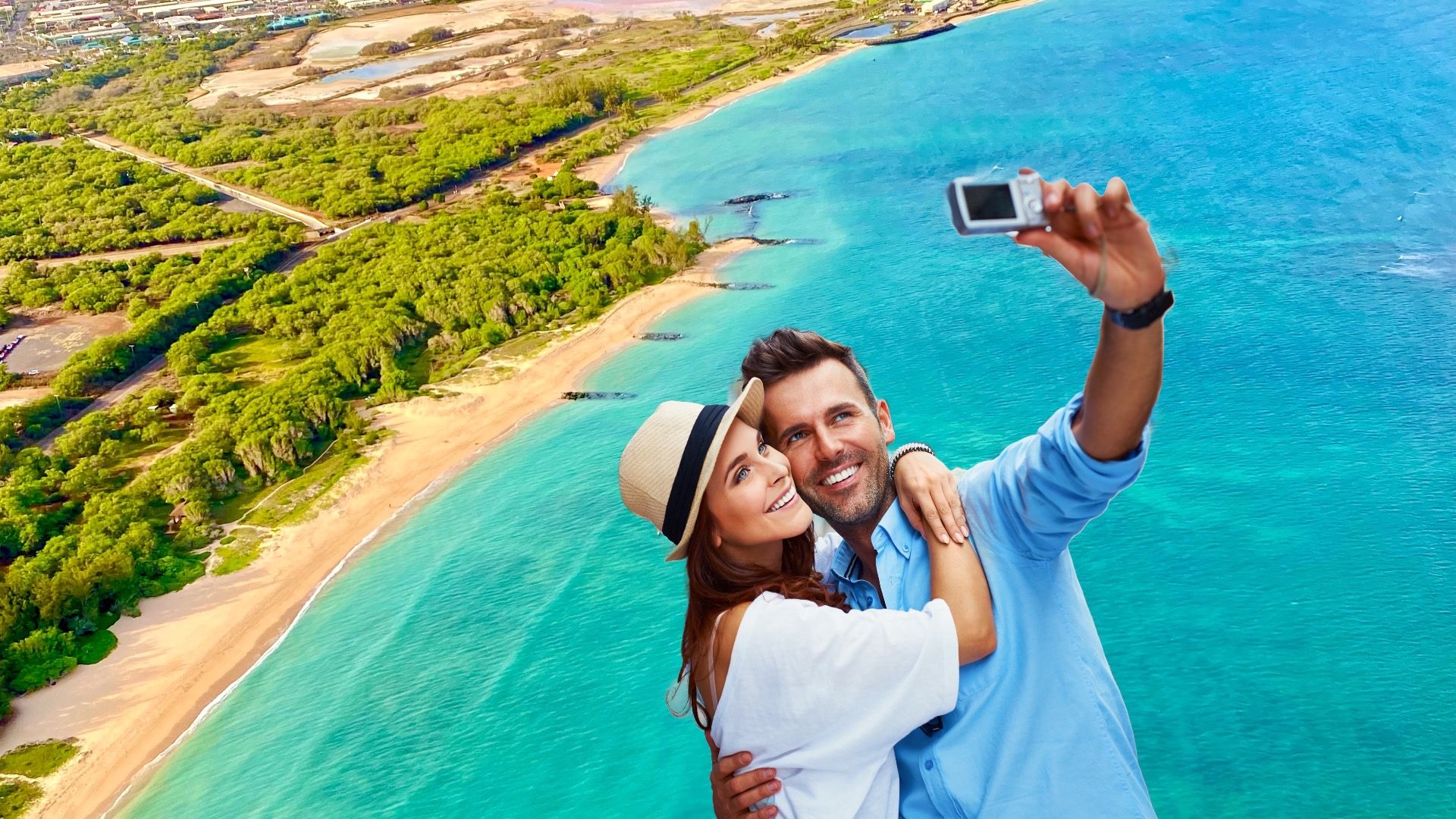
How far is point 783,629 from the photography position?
8.34 ft

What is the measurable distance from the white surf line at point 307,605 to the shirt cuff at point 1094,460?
13.7 meters

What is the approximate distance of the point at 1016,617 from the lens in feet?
8.43

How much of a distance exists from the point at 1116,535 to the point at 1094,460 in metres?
12.4

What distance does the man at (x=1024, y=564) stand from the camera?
2049mm

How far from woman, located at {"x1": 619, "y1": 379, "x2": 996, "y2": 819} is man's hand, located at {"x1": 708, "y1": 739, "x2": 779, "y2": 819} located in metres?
0.03

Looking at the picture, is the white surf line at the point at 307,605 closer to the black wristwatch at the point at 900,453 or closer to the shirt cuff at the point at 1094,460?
the black wristwatch at the point at 900,453

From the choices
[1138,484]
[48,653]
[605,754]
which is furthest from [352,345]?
[1138,484]

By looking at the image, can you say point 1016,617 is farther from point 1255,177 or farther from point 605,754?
point 1255,177

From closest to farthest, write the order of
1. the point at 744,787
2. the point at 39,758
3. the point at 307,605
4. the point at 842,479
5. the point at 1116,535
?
the point at 744,787 → the point at 842,479 → the point at 39,758 → the point at 1116,535 → the point at 307,605

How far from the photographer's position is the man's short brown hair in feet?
10.3

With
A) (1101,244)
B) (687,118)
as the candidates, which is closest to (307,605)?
(1101,244)

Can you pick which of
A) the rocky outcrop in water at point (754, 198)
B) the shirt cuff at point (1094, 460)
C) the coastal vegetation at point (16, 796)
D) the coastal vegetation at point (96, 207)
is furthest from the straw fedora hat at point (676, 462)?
the coastal vegetation at point (96, 207)

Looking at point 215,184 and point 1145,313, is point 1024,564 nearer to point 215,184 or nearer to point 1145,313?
point 1145,313

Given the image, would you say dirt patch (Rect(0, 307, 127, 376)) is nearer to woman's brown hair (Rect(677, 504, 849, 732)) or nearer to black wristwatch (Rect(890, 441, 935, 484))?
woman's brown hair (Rect(677, 504, 849, 732))
